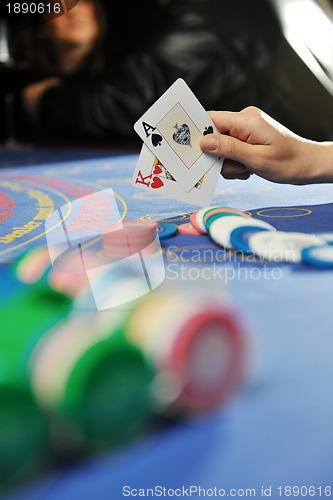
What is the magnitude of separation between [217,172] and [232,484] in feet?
3.86

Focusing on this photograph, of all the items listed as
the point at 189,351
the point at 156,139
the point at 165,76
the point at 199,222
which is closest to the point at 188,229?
the point at 199,222

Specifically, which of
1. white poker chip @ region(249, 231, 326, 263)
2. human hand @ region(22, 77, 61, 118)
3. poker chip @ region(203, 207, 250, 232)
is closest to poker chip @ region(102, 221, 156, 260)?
poker chip @ region(203, 207, 250, 232)

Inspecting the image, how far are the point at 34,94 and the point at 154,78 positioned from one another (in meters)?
1.33

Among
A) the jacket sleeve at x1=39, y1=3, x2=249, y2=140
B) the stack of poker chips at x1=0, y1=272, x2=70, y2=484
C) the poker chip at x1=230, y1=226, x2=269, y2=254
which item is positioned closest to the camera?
the stack of poker chips at x1=0, y1=272, x2=70, y2=484

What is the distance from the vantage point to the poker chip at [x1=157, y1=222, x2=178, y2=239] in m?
Answer: 1.61

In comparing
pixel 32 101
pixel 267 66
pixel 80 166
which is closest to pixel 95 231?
pixel 80 166

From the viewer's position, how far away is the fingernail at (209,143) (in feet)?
5.46

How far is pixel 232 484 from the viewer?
0.66 meters

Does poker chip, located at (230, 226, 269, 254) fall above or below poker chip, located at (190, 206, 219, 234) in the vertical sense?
above

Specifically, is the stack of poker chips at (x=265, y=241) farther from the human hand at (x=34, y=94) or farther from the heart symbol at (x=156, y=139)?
the human hand at (x=34, y=94)

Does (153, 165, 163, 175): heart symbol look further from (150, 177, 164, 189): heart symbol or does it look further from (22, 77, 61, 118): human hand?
(22, 77, 61, 118): human hand

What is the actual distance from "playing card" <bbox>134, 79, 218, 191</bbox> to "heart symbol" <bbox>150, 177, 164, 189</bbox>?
0.12 feet

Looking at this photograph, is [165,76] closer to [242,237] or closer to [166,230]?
[166,230]

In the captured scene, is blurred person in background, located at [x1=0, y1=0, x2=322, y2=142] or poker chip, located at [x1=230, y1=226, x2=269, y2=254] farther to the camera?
blurred person in background, located at [x1=0, y1=0, x2=322, y2=142]
